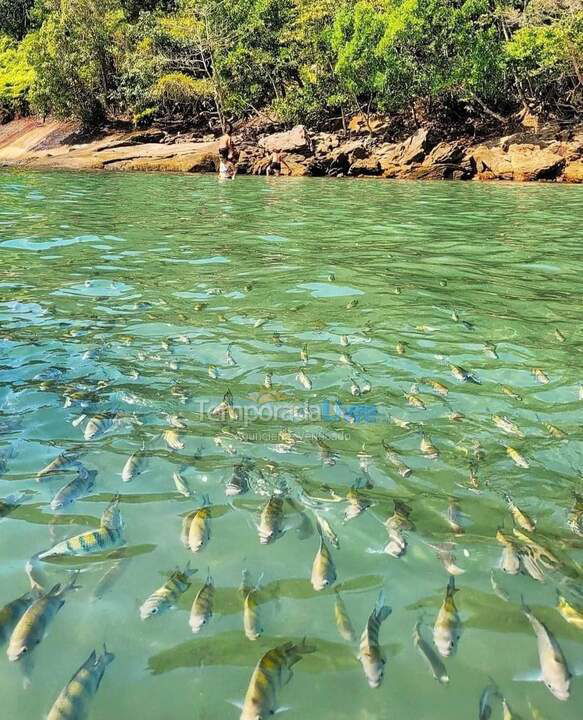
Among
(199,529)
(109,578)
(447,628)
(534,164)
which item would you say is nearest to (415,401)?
(199,529)

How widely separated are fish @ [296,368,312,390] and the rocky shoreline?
28262 mm

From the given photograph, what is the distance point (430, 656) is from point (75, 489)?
2507 mm

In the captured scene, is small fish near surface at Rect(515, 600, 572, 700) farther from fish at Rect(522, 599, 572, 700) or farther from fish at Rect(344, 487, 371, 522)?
fish at Rect(344, 487, 371, 522)

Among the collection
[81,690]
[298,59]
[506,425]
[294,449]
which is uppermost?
[298,59]

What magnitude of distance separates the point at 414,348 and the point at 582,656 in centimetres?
426

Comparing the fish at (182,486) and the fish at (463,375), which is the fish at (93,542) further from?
the fish at (463,375)

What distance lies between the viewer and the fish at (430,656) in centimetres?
270

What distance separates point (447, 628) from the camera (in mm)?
2914

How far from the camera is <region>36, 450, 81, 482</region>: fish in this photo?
13.8 feet

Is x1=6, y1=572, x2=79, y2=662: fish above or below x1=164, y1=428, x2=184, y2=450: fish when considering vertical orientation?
above

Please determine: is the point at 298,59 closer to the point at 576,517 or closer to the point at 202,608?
the point at 576,517

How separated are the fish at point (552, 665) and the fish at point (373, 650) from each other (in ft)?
2.36

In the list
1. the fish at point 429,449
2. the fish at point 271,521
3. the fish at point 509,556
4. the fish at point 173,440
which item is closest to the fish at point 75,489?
the fish at point 173,440

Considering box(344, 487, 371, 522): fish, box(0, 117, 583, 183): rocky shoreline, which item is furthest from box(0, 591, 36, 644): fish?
box(0, 117, 583, 183): rocky shoreline
